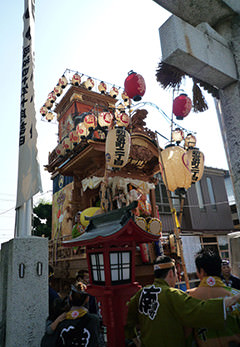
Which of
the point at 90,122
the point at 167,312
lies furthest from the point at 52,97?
the point at 167,312

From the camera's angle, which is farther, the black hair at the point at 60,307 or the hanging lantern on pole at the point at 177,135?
the hanging lantern on pole at the point at 177,135

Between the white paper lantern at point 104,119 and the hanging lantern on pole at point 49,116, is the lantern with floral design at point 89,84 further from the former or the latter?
the white paper lantern at point 104,119

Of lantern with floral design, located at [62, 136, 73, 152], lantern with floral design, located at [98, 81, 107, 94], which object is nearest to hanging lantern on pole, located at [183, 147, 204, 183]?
lantern with floral design, located at [62, 136, 73, 152]

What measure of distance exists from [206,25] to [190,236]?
14.8 metres

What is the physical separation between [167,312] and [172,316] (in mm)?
63

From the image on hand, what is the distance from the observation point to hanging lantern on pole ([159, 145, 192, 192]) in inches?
349

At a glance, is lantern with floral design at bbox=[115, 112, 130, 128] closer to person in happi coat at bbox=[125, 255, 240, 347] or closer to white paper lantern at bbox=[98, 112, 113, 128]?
white paper lantern at bbox=[98, 112, 113, 128]

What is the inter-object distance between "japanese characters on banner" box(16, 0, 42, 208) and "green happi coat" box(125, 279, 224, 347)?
254 centimetres

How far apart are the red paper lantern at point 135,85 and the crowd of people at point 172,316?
833 cm

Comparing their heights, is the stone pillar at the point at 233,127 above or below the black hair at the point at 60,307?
above

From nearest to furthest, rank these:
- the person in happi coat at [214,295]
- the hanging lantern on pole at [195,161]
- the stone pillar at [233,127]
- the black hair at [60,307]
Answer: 1. the person in happi coat at [214,295]
2. the stone pillar at [233,127]
3. the black hair at [60,307]
4. the hanging lantern on pole at [195,161]

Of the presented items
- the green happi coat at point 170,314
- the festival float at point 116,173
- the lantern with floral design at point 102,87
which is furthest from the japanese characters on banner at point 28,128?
the lantern with floral design at point 102,87

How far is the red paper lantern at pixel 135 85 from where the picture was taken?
10.1 m

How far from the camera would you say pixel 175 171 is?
8.88m
